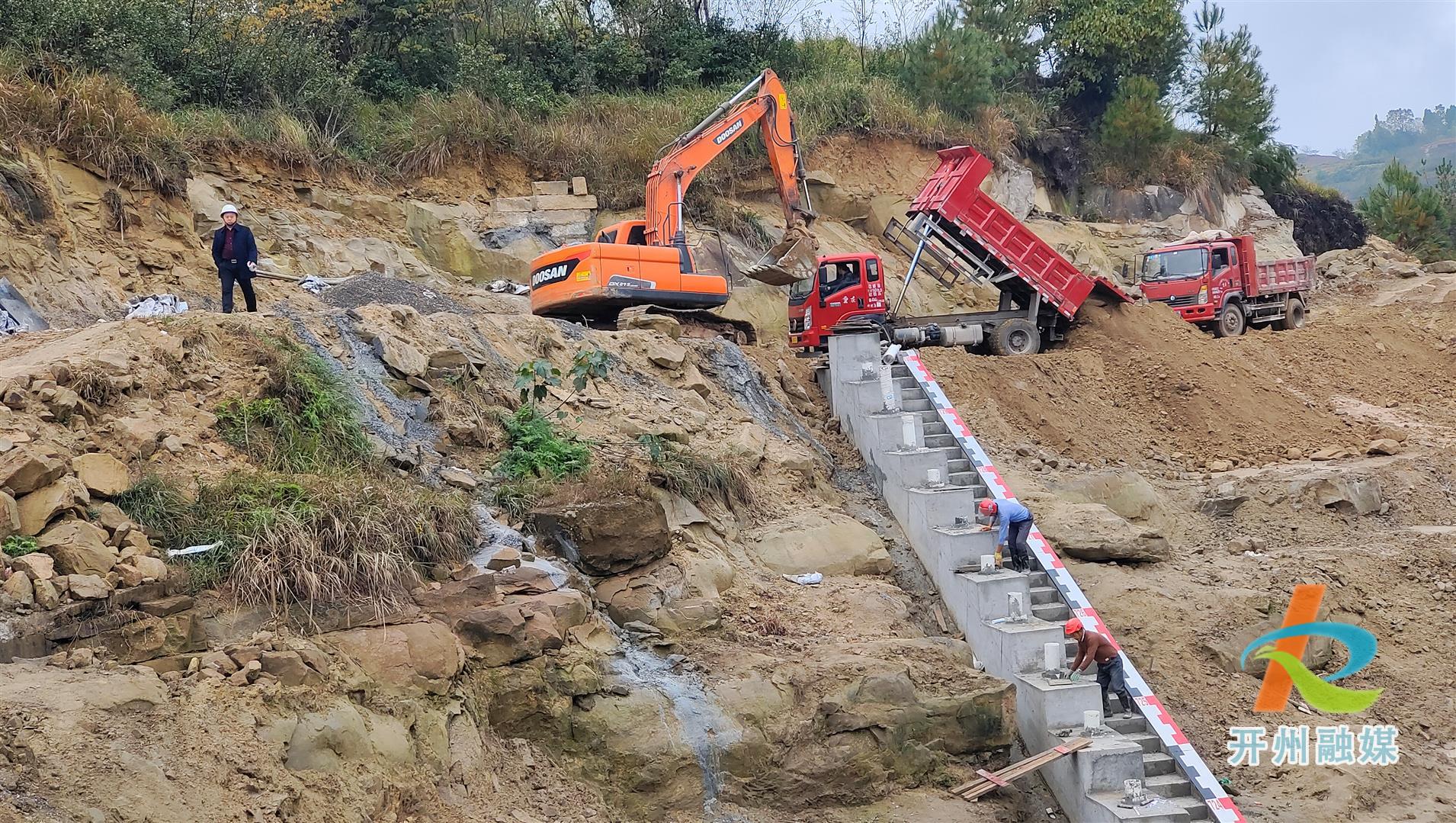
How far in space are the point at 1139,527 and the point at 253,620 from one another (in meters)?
10.2

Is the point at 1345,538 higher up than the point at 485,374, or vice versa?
the point at 485,374

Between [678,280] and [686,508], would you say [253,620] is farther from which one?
[678,280]

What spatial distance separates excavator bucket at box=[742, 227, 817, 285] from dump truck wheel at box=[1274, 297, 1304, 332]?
920 centimetres

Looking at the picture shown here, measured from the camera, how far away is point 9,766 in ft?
21.0

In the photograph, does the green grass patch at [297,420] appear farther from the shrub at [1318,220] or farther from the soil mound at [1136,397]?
the shrub at [1318,220]

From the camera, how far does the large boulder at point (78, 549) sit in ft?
26.5

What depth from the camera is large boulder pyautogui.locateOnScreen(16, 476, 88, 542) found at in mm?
8227

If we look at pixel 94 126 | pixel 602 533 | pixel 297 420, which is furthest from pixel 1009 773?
pixel 94 126

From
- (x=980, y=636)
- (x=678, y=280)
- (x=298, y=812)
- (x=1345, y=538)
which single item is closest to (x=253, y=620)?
(x=298, y=812)

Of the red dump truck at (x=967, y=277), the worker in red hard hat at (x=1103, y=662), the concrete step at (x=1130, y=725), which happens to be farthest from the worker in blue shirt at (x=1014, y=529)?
the red dump truck at (x=967, y=277)

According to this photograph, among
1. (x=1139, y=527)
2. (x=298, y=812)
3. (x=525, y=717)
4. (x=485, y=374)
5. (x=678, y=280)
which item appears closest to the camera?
(x=298, y=812)

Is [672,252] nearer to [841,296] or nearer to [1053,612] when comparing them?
[841,296]

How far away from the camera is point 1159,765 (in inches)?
424

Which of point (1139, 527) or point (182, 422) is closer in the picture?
point (182, 422)
